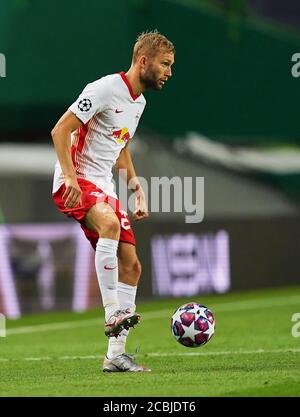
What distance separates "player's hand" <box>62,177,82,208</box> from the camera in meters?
8.44

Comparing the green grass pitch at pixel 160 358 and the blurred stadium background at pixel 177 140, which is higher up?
the blurred stadium background at pixel 177 140

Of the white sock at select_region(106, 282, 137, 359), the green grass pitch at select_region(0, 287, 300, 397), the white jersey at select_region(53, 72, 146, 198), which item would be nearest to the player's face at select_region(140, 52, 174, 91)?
the white jersey at select_region(53, 72, 146, 198)

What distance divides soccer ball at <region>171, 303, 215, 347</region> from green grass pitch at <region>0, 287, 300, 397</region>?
0.19 meters

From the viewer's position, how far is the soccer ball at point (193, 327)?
9094 millimetres

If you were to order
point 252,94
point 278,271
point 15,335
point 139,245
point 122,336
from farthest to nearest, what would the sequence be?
point 252,94, point 278,271, point 139,245, point 15,335, point 122,336

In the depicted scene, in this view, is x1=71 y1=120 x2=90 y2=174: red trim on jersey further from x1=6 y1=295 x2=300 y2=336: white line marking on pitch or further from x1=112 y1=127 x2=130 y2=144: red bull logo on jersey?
x1=6 y1=295 x2=300 y2=336: white line marking on pitch

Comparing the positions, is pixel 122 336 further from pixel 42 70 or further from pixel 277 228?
pixel 42 70

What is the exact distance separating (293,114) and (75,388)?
16644 millimetres

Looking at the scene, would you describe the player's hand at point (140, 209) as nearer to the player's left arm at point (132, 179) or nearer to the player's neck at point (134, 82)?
the player's left arm at point (132, 179)

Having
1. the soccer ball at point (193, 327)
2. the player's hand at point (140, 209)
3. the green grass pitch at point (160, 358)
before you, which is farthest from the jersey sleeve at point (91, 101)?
the green grass pitch at point (160, 358)

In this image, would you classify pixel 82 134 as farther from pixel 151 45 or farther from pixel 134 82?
pixel 151 45

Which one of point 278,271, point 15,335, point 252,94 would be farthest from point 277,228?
point 15,335

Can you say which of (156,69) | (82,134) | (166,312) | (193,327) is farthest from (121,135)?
(166,312)

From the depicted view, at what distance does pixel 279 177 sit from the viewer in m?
23.6
